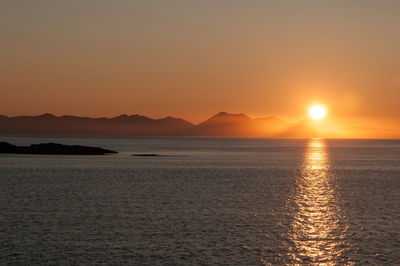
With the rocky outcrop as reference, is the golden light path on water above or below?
below

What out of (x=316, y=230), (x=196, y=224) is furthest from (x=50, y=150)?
(x=316, y=230)

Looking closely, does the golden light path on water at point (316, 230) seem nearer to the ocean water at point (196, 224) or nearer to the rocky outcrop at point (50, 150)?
the ocean water at point (196, 224)

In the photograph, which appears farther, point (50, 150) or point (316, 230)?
point (50, 150)

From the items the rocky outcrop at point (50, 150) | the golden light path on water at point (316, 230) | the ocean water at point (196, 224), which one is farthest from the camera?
the rocky outcrop at point (50, 150)

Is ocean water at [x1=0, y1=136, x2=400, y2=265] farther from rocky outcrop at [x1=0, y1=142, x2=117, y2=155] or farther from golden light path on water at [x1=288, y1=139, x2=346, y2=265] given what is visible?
rocky outcrop at [x1=0, y1=142, x2=117, y2=155]

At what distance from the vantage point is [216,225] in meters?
40.1

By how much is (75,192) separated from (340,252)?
38.9m

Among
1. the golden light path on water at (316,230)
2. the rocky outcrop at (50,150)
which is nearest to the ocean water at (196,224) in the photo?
the golden light path on water at (316,230)

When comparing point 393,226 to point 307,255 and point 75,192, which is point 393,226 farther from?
point 75,192

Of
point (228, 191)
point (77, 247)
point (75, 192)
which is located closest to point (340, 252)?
point (77, 247)

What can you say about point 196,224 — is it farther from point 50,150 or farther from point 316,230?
point 50,150

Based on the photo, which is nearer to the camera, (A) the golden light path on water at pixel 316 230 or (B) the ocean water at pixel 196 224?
(B) the ocean water at pixel 196 224

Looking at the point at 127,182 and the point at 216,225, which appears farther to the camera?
the point at 127,182

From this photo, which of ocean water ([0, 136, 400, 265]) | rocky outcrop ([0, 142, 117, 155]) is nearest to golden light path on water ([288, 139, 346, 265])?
ocean water ([0, 136, 400, 265])
